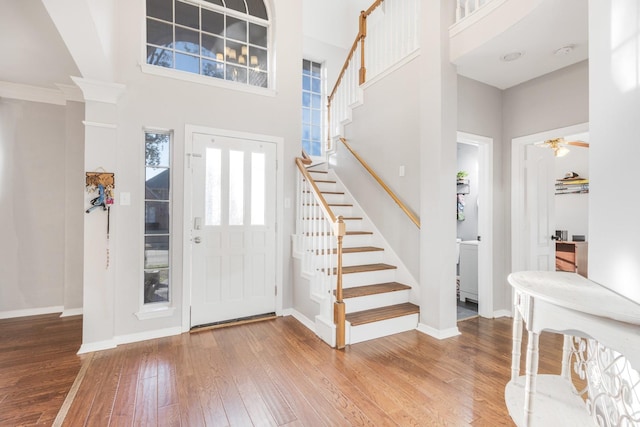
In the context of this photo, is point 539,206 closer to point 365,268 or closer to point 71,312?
point 365,268

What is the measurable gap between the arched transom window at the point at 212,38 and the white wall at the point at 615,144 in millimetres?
3132

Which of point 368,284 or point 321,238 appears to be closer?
point 321,238

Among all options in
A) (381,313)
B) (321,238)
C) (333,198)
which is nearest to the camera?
(381,313)

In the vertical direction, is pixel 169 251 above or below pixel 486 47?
below

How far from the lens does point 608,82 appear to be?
141cm

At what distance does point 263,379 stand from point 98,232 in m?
2.01

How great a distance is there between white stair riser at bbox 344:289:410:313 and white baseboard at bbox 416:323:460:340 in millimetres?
373

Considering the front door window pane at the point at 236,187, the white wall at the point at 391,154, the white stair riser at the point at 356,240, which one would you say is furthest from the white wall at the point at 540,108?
the front door window pane at the point at 236,187

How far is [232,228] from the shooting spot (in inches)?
130

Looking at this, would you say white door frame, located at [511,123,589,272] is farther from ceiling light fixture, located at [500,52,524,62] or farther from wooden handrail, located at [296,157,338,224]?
wooden handrail, located at [296,157,338,224]

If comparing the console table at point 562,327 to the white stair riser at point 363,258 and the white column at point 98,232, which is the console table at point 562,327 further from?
the white column at point 98,232

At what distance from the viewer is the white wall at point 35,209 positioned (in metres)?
3.47

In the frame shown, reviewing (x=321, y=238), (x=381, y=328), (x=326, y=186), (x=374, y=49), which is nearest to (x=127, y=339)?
(x=321, y=238)

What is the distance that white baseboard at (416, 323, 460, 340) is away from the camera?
2908 mm
